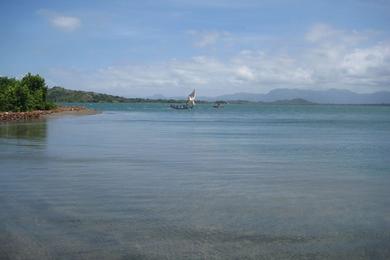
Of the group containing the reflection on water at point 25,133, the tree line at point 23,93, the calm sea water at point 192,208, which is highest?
the tree line at point 23,93

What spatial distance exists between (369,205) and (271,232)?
413 centimetres

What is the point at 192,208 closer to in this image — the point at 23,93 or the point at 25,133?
the point at 25,133

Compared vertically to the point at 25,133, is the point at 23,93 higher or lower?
higher

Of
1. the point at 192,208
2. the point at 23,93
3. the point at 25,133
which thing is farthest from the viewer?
the point at 23,93

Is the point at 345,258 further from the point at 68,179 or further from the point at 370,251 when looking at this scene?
the point at 68,179

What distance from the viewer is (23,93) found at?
80875mm

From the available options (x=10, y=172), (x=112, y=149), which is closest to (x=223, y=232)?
(x=10, y=172)

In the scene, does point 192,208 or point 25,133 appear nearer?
point 192,208

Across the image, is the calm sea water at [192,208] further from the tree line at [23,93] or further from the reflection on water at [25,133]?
the tree line at [23,93]

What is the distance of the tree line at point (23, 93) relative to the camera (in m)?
78.8

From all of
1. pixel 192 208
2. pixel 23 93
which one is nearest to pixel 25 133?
pixel 192 208

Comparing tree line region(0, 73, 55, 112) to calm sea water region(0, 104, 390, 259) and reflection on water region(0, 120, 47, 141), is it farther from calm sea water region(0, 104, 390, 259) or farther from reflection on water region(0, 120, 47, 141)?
calm sea water region(0, 104, 390, 259)

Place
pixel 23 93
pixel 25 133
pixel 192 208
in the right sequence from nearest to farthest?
pixel 192 208
pixel 25 133
pixel 23 93

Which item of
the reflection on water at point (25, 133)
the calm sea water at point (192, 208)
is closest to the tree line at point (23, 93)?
the reflection on water at point (25, 133)
